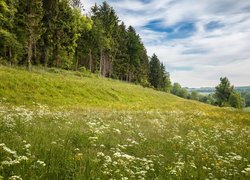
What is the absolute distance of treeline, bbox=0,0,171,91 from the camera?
39875 millimetres

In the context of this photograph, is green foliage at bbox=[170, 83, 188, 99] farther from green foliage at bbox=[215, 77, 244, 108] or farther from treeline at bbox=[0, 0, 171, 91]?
green foliage at bbox=[215, 77, 244, 108]

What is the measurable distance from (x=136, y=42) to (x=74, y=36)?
29.2 m

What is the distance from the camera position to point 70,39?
57.5 m

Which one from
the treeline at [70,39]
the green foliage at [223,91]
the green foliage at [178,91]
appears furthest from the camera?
the green foliage at [178,91]

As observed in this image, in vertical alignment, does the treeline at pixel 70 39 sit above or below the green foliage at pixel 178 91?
above

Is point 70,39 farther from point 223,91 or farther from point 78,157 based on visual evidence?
point 223,91

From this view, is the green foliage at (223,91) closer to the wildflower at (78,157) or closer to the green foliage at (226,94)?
the green foliage at (226,94)

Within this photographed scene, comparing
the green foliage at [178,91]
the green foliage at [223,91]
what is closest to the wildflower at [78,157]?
the green foliage at [223,91]

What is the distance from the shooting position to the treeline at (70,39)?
131 feet

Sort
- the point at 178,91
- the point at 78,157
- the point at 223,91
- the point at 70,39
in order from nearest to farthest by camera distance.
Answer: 1. the point at 78,157
2. the point at 70,39
3. the point at 223,91
4. the point at 178,91

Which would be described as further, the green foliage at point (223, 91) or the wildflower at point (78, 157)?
the green foliage at point (223, 91)

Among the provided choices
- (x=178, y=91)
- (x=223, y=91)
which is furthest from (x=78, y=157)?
(x=178, y=91)

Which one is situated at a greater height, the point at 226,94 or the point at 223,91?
the point at 223,91

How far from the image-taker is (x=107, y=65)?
80.2 meters
